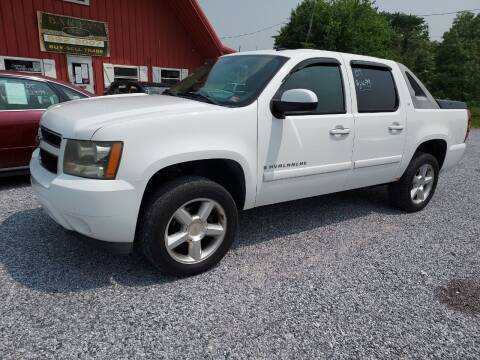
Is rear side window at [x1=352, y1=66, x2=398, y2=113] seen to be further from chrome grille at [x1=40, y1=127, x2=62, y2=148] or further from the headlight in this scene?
chrome grille at [x1=40, y1=127, x2=62, y2=148]

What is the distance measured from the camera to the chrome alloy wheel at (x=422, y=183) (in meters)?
4.41

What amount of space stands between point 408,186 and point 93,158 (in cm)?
363

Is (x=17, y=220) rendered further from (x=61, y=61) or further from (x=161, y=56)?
(x=161, y=56)

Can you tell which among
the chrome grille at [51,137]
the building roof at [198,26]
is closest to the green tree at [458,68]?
the building roof at [198,26]

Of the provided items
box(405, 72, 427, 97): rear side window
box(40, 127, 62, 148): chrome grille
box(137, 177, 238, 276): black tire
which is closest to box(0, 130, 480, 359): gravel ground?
box(137, 177, 238, 276): black tire

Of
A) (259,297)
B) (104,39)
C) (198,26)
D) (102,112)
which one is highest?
(198,26)

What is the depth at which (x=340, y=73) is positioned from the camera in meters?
3.41

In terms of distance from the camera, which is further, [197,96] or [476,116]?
[476,116]

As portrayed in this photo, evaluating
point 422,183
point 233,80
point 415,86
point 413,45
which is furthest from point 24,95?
point 413,45

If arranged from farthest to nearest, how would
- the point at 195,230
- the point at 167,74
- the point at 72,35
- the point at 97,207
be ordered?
the point at 167,74
the point at 72,35
the point at 195,230
the point at 97,207

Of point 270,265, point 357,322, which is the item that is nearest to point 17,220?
point 270,265

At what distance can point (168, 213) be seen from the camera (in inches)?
97.5

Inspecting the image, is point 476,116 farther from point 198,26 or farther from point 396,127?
point 396,127

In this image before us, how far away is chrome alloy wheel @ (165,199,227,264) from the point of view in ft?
8.55
